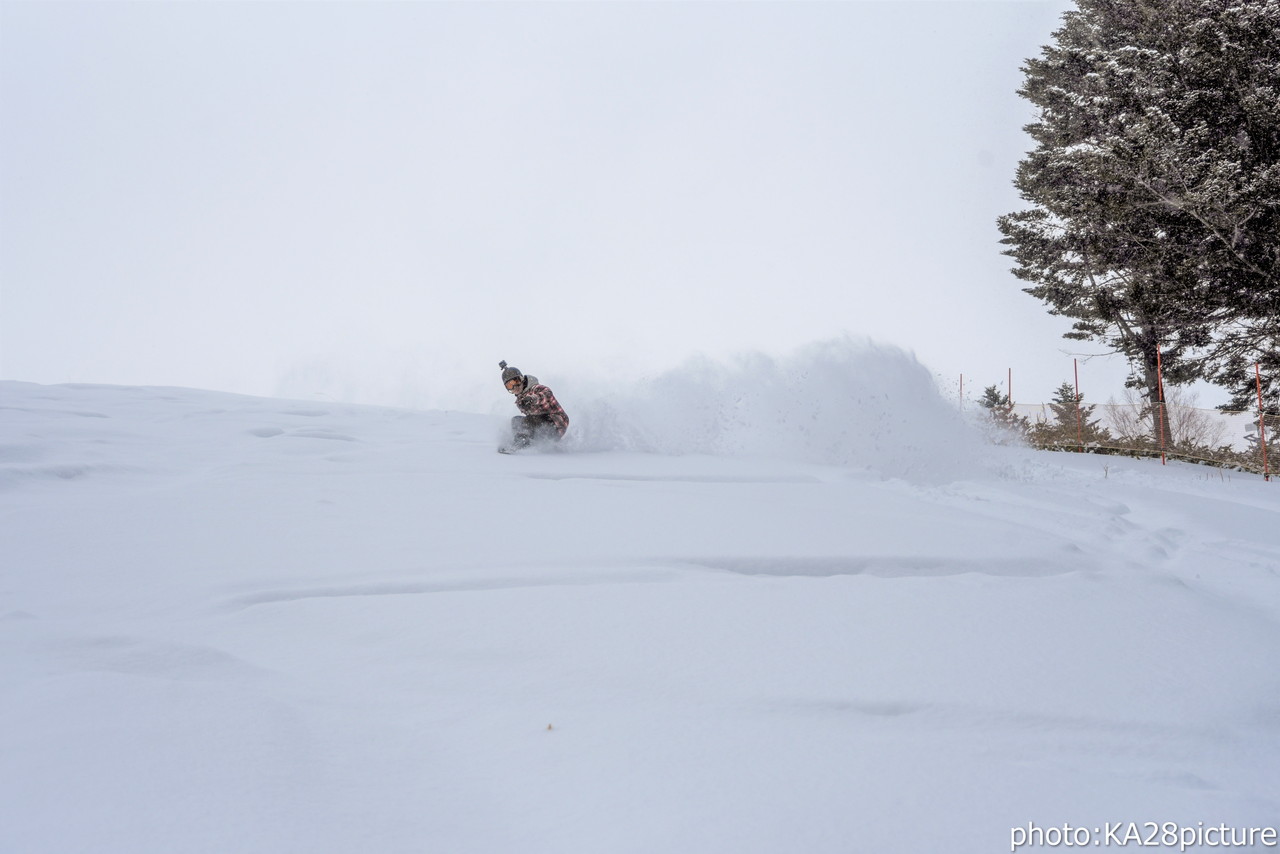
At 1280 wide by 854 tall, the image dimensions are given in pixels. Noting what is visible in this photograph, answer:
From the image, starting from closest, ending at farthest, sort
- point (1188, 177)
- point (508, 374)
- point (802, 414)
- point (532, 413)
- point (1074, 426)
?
point (532, 413) → point (508, 374) → point (802, 414) → point (1188, 177) → point (1074, 426)

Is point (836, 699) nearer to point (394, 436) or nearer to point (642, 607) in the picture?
point (642, 607)

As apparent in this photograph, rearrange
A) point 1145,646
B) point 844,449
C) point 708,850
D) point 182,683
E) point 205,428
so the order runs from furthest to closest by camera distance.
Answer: point 844,449
point 205,428
point 1145,646
point 182,683
point 708,850

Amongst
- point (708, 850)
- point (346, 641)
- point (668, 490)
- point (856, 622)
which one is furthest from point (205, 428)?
point (708, 850)

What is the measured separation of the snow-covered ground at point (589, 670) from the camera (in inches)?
61.0

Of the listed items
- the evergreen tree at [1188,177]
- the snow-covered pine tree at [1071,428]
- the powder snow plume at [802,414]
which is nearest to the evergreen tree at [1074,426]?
the snow-covered pine tree at [1071,428]

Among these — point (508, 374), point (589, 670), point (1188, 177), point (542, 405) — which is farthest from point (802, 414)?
point (1188, 177)

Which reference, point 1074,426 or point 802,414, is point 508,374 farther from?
point 1074,426

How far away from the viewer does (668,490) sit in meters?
4.92

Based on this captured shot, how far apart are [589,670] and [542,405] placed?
197 inches

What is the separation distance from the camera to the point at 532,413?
6996 mm

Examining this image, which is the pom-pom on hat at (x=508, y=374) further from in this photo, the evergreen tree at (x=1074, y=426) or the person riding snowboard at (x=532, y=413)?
the evergreen tree at (x=1074, y=426)

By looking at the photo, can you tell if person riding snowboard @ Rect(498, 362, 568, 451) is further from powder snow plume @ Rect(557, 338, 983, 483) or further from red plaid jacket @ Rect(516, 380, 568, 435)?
powder snow plume @ Rect(557, 338, 983, 483)

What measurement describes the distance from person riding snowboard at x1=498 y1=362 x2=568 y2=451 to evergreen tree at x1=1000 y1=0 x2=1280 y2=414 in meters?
12.0

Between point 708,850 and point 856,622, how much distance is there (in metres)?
1.33
